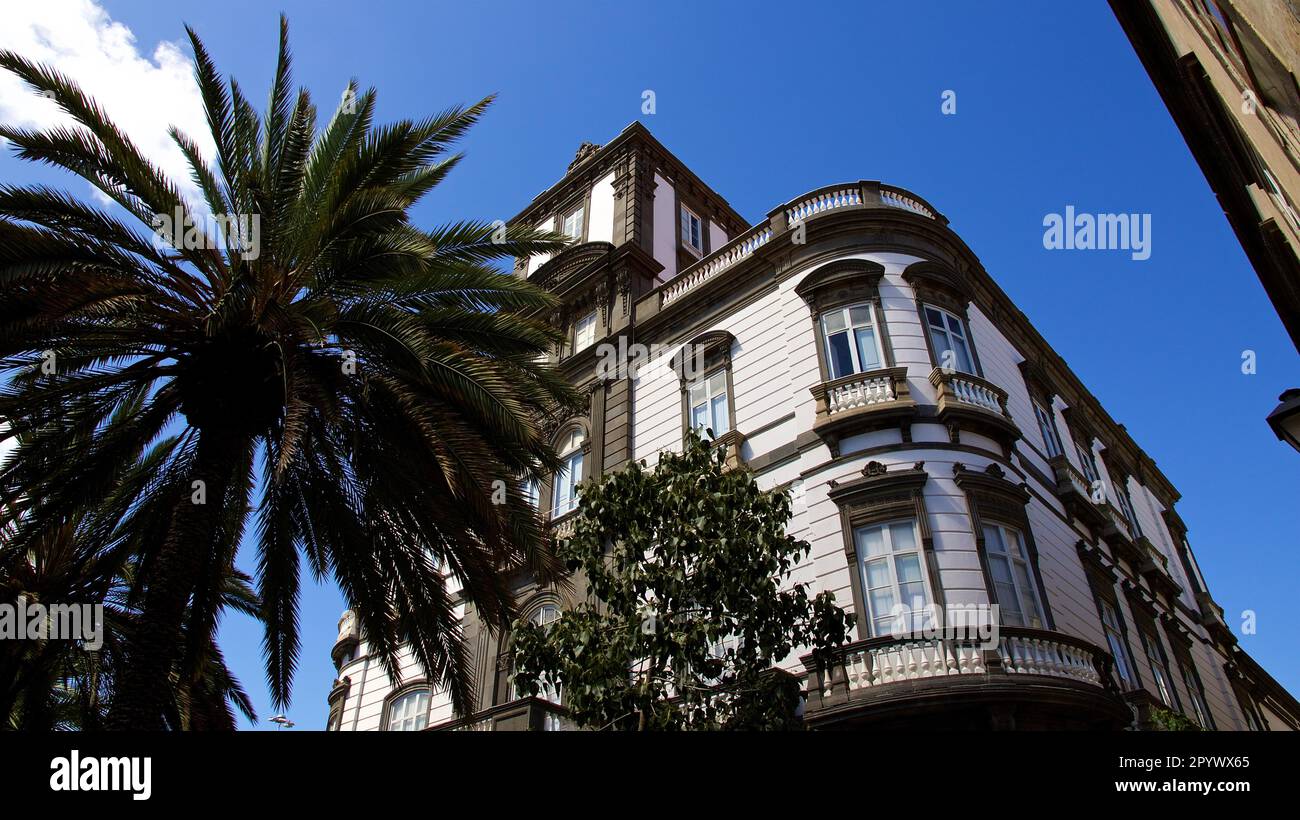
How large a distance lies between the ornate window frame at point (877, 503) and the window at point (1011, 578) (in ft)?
4.00

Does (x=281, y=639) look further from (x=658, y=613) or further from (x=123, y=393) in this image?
(x=658, y=613)

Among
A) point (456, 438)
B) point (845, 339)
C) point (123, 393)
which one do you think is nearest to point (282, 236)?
point (123, 393)

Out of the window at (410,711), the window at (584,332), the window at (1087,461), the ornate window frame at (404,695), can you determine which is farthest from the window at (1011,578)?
the window at (410,711)

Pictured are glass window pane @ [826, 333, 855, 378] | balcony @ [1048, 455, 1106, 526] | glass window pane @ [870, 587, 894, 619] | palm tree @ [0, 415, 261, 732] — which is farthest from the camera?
balcony @ [1048, 455, 1106, 526]

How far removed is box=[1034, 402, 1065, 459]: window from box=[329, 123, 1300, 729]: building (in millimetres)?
102

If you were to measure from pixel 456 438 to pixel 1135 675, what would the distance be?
631 inches

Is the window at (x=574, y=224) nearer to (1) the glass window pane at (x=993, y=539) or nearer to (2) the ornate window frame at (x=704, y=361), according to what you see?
(2) the ornate window frame at (x=704, y=361)

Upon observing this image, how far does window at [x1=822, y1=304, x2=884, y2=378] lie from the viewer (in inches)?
638

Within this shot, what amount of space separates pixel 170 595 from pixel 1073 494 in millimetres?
17228

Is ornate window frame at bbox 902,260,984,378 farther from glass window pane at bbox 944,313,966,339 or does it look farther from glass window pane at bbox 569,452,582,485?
glass window pane at bbox 569,452,582,485

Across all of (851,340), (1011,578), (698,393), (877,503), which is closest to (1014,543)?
(1011,578)

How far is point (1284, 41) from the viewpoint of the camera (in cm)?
755

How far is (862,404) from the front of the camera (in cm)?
1534

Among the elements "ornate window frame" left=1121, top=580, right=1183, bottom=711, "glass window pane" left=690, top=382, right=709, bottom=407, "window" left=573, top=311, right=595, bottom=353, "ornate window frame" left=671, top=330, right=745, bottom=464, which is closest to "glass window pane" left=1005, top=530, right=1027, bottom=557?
"ornate window frame" left=671, top=330, right=745, bottom=464
